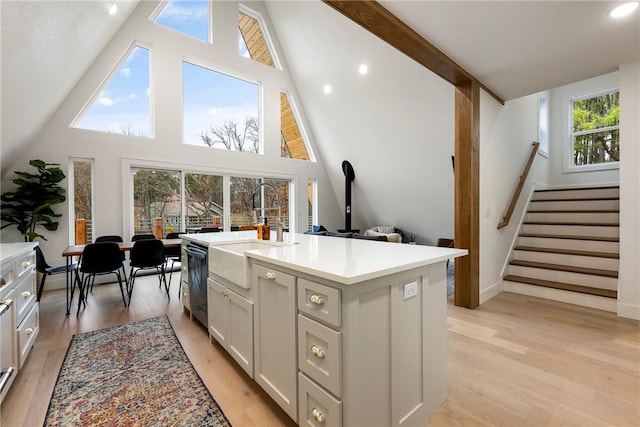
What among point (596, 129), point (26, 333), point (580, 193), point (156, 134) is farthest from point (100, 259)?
point (596, 129)

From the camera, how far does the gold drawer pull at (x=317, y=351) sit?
123 centimetres

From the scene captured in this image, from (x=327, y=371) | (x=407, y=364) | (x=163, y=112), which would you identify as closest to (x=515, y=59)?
(x=407, y=364)

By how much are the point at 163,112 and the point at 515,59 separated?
17.2 feet

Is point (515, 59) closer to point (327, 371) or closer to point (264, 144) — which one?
point (327, 371)

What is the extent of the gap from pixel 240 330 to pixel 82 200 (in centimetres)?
427

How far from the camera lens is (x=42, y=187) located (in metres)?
3.94

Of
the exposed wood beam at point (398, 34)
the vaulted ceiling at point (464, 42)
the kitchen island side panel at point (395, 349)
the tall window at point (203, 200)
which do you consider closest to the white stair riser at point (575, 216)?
the vaulted ceiling at point (464, 42)

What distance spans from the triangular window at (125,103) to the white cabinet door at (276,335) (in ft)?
15.1

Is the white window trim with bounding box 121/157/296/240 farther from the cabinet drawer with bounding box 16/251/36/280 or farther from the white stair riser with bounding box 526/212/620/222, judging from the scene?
the white stair riser with bounding box 526/212/620/222

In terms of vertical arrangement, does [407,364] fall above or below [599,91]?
below

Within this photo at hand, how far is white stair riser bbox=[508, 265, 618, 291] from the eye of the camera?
3.22 m

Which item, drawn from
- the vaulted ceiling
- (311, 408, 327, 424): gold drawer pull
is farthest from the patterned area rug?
the vaulted ceiling

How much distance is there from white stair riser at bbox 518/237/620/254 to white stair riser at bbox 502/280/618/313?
79 cm

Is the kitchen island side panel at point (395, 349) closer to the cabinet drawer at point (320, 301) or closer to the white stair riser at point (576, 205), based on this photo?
the cabinet drawer at point (320, 301)
